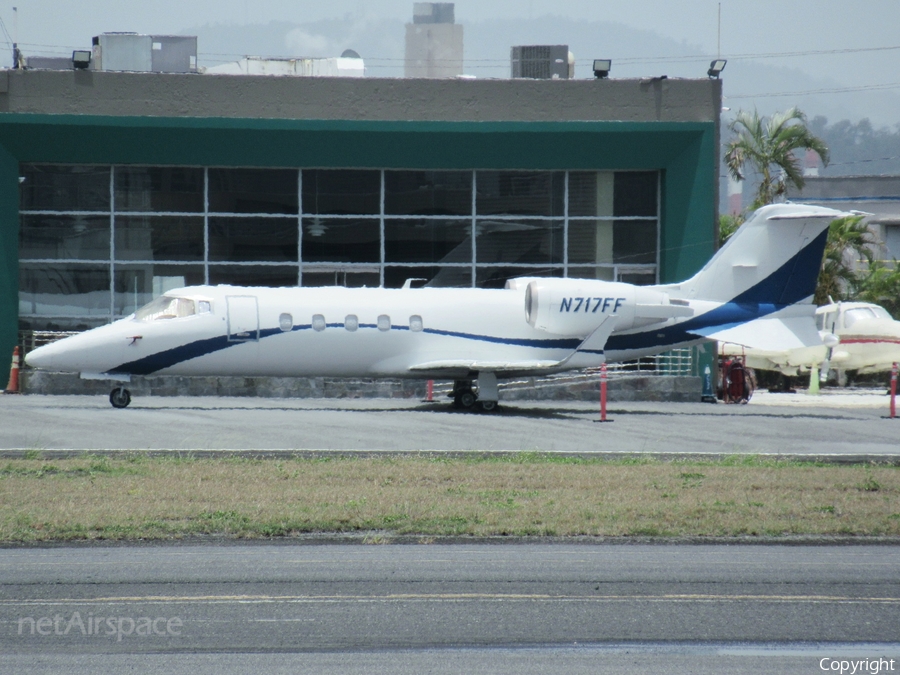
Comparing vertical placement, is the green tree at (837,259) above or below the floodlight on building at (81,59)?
below

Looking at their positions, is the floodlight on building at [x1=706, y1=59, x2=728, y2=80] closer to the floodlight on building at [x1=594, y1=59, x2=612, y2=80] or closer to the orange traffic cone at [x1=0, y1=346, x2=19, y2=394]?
the floodlight on building at [x1=594, y1=59, x2=612, y2=80]

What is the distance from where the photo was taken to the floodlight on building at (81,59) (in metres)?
29.7

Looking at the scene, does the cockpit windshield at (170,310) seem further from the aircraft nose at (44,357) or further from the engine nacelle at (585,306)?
the engine nacelle at (585,306)

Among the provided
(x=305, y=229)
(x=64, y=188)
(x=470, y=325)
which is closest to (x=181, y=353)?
(x=470, y=325)

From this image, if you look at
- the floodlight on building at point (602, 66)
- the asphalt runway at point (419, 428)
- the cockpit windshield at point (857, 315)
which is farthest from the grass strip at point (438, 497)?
the cockpit windshield at point (857, 315)

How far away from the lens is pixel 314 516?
11078 millimetres

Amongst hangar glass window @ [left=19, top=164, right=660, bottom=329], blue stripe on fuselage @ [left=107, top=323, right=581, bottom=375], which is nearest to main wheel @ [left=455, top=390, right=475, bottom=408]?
blue stripe on fuselage @ [left=107, top=323, right=581, bottom=375]

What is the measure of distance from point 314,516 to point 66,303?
73.8 feet

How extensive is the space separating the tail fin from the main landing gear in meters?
5.21

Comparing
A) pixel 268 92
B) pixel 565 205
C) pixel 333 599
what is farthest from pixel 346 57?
pixel 333 599

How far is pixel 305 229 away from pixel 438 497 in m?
20.2

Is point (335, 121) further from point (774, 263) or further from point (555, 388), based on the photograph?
point (774, 263)
